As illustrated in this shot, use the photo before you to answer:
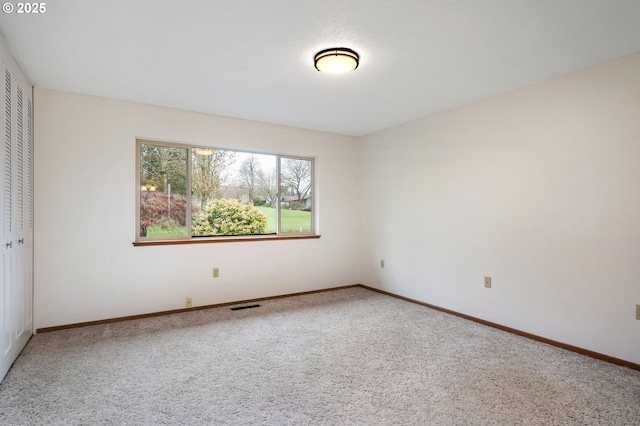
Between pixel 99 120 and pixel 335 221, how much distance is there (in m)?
3.19

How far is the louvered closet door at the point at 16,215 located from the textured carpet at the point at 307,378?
226mm

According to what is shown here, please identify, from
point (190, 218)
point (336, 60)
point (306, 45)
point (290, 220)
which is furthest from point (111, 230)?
point (336, 60)

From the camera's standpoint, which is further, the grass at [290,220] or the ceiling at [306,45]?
the grass at [290,220]

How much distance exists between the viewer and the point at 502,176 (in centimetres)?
319

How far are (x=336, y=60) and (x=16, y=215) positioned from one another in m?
2.74

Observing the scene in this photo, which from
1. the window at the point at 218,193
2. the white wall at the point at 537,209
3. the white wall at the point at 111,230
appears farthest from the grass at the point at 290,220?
the white wall at the point at 537,209

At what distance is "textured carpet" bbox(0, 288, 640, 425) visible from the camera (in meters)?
1.80

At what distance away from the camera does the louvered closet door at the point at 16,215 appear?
2.20m

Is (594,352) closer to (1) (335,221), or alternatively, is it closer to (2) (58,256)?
(1) (335,221)

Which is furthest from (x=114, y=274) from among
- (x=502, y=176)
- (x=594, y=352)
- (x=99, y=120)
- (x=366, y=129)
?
(x=594, y=352)

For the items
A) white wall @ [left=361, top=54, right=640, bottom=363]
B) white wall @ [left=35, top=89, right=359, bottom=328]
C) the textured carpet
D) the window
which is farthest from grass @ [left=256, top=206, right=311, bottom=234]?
the textured carpet

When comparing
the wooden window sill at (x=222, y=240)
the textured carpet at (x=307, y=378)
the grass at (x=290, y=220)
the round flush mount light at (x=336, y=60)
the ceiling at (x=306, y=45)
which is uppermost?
the ceiling at (x=306, y=45)

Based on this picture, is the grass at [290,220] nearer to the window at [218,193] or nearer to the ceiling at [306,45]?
the window at [218,193]

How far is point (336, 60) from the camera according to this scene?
237 centimetres
